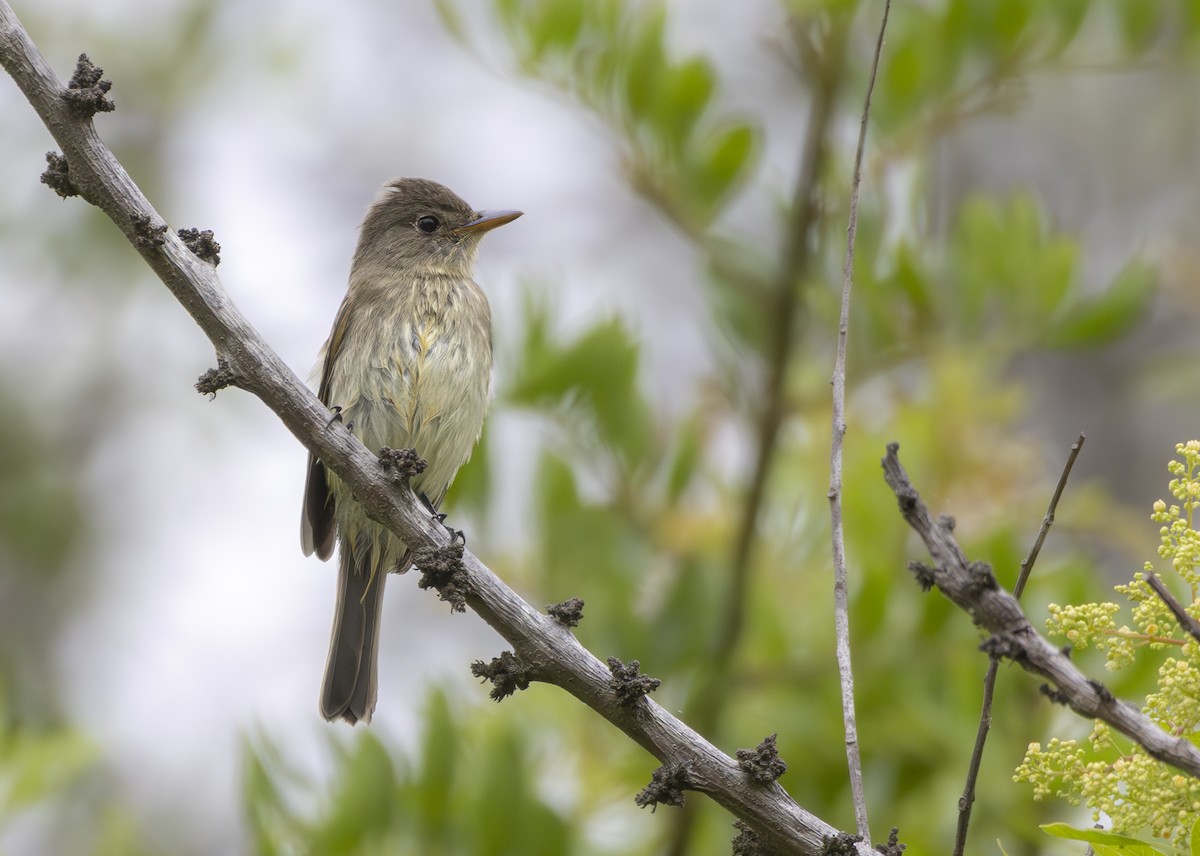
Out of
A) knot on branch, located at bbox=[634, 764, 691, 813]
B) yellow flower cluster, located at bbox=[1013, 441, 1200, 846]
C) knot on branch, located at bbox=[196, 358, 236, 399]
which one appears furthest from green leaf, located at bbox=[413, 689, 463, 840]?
yellow flower cluster, located at bbox=[1013, 441, 1200, 846]

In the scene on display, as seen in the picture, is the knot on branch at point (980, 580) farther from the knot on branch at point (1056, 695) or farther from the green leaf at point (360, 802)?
the green leaf at point (360, 802)

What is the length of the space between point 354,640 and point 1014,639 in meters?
3.43

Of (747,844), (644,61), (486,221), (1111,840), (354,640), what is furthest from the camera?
(486,221)

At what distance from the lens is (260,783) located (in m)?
3.96

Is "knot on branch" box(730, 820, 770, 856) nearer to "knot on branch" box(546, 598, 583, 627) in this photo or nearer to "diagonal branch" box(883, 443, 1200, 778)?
"knot on branch" box(546, 598, 583, 627)

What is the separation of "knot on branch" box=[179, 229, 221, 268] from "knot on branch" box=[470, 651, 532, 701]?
968 mm

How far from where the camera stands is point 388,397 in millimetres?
4613

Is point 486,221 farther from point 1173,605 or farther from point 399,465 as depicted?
point 1173,605

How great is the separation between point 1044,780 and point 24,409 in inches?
282

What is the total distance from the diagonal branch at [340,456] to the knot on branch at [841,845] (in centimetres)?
8

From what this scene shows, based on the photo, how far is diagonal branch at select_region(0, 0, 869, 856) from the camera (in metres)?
2.38

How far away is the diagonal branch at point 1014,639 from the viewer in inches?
66.8

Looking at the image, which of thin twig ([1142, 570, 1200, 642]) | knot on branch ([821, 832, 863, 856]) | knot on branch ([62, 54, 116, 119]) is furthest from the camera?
knot on branch ([62, 54, 116, 119])

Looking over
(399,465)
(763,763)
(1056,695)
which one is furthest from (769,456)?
(1056,695)
